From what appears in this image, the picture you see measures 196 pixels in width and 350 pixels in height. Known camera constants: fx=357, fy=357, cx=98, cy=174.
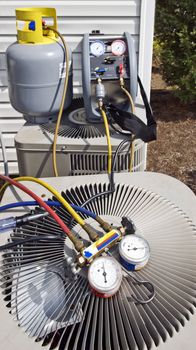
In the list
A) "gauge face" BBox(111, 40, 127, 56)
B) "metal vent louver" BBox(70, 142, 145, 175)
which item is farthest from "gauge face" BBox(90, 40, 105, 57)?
"metal vent louver" BBox(70, 142, 145, 175)

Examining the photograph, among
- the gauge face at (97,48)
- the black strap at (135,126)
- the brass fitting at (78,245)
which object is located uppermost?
the gauge face at (97,48)

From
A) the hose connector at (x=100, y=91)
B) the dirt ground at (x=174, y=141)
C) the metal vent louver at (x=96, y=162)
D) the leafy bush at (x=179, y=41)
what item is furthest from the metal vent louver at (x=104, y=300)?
the leafy bush at (x=179, y=41)

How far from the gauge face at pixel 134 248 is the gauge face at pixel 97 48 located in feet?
3.40

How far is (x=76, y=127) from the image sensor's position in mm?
1685

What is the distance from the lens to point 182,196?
116 cm

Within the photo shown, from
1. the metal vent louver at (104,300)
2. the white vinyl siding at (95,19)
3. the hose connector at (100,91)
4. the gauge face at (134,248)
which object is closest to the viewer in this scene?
the metal vent louver at (104,300)

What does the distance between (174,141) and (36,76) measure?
2306 mm

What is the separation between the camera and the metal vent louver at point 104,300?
2.55 ft

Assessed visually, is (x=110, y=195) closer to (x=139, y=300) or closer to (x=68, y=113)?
(x=139, y=300)

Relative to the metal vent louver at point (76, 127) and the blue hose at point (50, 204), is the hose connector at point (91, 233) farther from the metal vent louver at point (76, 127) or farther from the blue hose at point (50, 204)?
the metal vent louver at point (76, 127)

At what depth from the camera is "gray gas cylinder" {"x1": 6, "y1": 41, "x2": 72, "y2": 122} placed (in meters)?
1.54

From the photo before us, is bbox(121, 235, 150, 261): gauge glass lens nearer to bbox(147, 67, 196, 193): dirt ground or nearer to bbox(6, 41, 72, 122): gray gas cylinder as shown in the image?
bbox(6, 41, 72, 122): gray gas cylinder

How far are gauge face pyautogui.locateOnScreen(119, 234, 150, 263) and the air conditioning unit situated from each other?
66cm

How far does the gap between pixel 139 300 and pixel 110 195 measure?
0.40m
